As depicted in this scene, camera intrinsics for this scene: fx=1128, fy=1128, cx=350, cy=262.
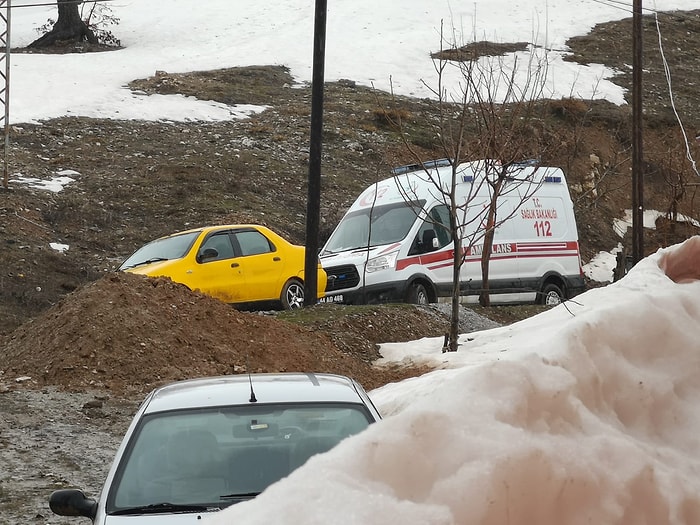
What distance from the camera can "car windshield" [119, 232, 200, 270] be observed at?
17672 mm

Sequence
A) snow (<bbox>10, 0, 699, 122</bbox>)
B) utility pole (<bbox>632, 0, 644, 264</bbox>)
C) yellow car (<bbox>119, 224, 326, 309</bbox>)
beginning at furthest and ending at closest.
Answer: snow (<bbox>10, 0, 699, 122</bbox>)
utility pole (<bbox>632, 0, 644, 264</bbox>)
yellow car (<bbox>119, 224, 326, 309</bbox>)

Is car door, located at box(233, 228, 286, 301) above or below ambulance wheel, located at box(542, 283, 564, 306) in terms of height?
above

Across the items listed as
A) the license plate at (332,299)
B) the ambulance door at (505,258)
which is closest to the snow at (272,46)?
the ambulance door at (505,258)

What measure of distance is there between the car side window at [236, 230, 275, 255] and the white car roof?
40.2 ft

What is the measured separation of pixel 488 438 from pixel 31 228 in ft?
72.4

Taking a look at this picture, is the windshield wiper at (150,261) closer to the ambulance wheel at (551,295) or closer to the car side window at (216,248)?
the car side window at (216,248)

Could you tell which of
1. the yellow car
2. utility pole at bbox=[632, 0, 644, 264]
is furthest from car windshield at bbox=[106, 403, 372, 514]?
utility pole at bbox=[632, 0, 644, 264]

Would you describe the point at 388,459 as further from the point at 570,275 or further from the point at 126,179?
the point at 126,179

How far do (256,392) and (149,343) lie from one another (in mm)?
8705

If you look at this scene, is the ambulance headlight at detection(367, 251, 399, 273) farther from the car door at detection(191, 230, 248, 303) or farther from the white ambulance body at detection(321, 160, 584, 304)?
the car door at detection(191, 230, 248, 303)

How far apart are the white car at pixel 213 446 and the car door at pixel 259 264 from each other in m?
12.4

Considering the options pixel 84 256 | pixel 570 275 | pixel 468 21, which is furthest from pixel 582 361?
pixel 468 21

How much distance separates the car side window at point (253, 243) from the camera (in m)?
18.0

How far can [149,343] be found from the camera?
13.8m
